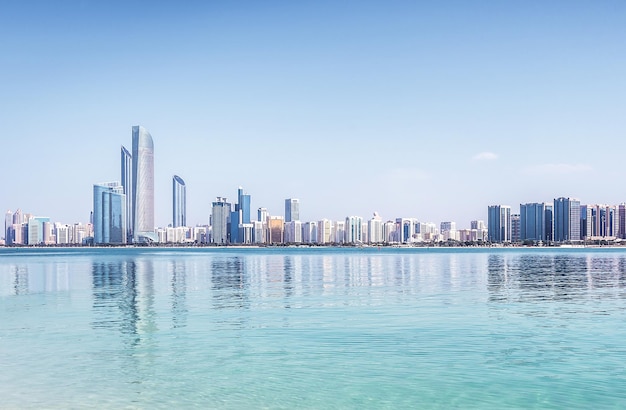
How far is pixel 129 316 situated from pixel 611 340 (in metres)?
26.5

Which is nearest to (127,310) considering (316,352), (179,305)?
(179,305)

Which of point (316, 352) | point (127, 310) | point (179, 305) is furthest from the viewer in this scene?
point (179, 305)

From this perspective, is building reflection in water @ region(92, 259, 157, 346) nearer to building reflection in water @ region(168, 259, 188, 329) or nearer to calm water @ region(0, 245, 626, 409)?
calm water @ region(0, 245, 626, 409)

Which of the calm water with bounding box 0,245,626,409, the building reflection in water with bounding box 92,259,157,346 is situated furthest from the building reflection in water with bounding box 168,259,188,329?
the building reflection in water with bounding box 92,259,157,346

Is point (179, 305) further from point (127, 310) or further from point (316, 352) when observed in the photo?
point (316, 352)

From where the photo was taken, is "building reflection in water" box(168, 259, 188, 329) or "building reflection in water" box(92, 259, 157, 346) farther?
"building reflection in water" box(168, 259, 188, 329)

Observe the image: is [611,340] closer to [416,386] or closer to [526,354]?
[526,354]

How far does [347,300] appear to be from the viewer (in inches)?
1848

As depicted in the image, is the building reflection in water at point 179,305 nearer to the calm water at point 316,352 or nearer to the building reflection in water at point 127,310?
the calm water at point 316,352

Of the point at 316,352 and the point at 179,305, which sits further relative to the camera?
the point at 179,305

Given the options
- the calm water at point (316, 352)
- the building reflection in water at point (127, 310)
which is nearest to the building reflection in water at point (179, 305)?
the calm water at point (316, 352)

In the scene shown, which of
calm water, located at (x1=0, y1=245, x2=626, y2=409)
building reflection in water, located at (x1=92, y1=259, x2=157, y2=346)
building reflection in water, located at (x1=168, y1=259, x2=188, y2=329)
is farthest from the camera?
building reflection in water, located at (x1=168, y1=259, x2=188, y2=329)

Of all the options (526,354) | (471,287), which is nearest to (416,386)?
(526,354)

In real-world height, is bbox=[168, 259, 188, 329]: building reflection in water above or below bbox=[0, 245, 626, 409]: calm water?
below
